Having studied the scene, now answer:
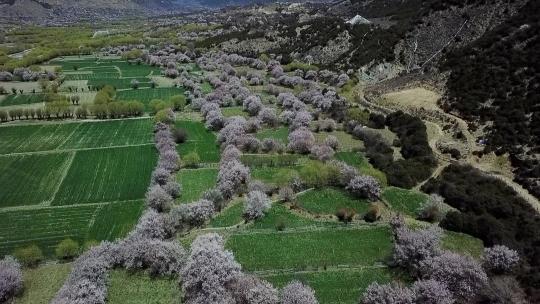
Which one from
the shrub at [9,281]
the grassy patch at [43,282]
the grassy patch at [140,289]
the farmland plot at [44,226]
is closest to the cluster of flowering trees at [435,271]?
the grassy patch at [140,289]

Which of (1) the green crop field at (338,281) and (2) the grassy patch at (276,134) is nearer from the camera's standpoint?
(1) the green crop field at (338,281)

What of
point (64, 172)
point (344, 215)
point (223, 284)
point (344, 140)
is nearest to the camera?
point (223, 284)

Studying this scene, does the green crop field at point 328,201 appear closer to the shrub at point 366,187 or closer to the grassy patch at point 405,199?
the shrub at point 366,187

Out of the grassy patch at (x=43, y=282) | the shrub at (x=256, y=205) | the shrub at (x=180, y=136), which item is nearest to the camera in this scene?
the grassy patch at (x=43, y=282)

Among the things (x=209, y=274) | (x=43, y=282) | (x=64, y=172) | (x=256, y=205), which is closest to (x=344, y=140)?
(x=256, y=205)

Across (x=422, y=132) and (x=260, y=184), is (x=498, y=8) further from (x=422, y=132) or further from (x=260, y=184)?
(x=260, y=184)

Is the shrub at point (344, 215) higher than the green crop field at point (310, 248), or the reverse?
the shrub at point (344, 215)

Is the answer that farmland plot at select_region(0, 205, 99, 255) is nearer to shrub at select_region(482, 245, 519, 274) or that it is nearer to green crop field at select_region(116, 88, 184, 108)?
shrub at select_region(482, 245, 519, 274)

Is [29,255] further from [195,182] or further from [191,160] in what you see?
[191,160]
